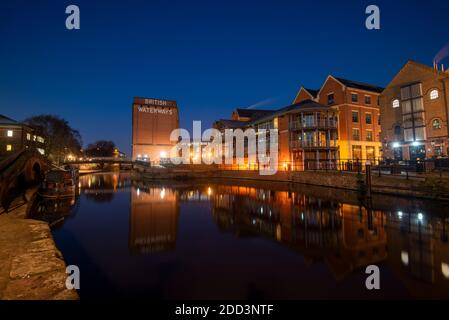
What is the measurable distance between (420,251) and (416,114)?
1030 inches

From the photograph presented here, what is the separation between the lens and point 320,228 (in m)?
9.21

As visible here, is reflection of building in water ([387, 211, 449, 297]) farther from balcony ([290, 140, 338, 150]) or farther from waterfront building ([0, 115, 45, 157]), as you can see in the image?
waterfront building ([0, 115, 45, 157])

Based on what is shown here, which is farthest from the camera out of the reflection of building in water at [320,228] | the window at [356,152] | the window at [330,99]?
the window at [330,99]

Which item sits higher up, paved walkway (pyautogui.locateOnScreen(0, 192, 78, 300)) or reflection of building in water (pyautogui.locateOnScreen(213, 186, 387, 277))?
paved walkway (pyautogui.locateOnScreen(0, 192, 78, 300))

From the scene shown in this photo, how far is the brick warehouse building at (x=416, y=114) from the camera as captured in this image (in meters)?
23.0

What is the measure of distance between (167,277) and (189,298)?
1136mm

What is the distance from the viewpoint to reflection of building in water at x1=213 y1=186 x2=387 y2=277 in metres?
6.47

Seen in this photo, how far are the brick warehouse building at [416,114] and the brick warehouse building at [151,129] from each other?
60858 millimetres

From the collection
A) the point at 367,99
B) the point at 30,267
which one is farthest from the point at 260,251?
the point at 367,99

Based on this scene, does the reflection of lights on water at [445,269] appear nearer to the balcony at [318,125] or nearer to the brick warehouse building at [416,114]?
the brick warehouse building at [416,114]

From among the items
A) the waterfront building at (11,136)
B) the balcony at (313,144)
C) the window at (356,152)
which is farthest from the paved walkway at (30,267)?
the waterfront building at (11,136)

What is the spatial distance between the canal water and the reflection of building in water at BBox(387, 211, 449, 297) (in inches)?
0.9

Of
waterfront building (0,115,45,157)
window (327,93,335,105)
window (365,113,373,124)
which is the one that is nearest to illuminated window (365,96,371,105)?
window (365,113,373,124)
